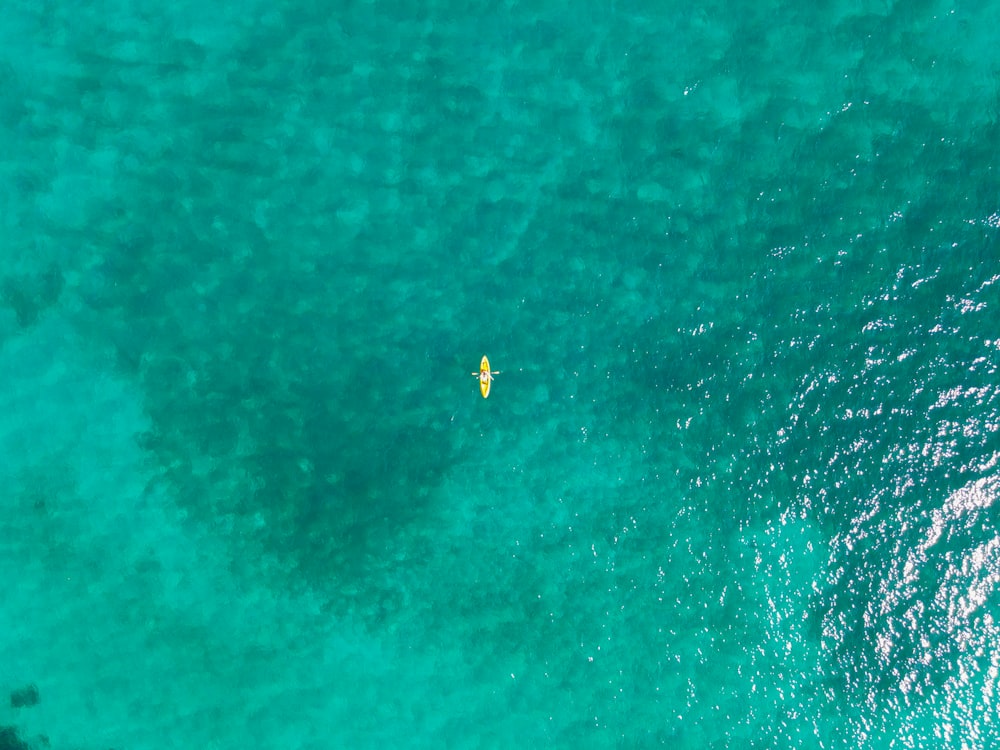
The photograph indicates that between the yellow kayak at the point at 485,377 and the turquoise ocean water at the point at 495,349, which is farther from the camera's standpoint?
the yellow kayak at the point at 485,377

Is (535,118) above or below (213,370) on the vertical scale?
above

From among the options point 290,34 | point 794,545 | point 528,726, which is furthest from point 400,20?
point 528,726

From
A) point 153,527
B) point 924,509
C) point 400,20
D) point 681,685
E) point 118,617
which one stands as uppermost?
point 400,20

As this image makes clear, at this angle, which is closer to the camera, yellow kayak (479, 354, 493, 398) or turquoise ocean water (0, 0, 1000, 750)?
turquoise ocean water (0, 0, 1000, 750)

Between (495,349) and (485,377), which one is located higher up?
(495,349)

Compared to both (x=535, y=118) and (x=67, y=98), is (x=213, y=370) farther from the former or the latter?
(x=535, y=118)

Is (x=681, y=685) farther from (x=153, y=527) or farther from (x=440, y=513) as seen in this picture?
(x=153, y=527)
